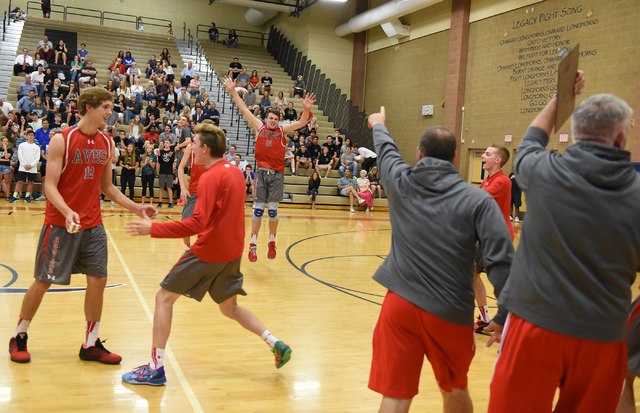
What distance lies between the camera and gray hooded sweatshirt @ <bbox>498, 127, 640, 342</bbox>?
1866 millimetres

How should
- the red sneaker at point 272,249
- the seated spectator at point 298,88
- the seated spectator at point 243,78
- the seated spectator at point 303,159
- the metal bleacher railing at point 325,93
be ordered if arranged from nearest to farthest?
the red sneaker at point 272,249 → the seated spectator at point 303,159 → the metal bleacher railing at point 325,93 → the seated spectator at point 243,78 → the seated spectator at point 298,88

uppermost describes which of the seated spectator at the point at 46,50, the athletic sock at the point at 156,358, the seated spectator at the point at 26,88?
the seated spectator at the point at 46,50

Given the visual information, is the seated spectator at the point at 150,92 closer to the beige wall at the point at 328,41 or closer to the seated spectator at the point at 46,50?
the seated spectator at the point at 46,50

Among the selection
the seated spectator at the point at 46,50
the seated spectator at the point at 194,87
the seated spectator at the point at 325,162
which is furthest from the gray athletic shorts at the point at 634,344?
the seated spectator at the point at 46,50

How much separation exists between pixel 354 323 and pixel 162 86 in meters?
15.6

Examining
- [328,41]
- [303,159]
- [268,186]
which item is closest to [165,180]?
[303,159]

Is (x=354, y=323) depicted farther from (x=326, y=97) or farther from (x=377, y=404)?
(x=326, y=97)

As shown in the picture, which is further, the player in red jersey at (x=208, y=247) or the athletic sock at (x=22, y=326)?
the athletic sock at (x=22, y=326)

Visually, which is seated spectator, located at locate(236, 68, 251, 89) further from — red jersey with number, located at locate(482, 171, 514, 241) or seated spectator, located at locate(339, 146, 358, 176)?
red jersey with number, located at locate(482, 171, 514, 241)

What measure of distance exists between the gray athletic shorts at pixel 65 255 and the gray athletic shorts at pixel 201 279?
23.6 inches

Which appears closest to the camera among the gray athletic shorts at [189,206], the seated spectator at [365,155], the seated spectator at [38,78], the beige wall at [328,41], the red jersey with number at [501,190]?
the red jersey with number at [501,190]

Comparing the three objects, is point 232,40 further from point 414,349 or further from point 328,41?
point 414,349

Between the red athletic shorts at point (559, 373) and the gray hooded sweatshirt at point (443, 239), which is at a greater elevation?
the gray hooded sweatshirt at point (443, 239)

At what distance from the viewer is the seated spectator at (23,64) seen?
59.9 feet
